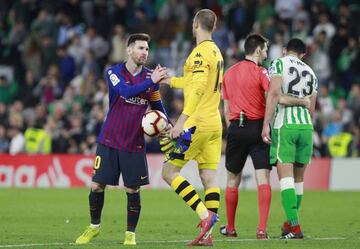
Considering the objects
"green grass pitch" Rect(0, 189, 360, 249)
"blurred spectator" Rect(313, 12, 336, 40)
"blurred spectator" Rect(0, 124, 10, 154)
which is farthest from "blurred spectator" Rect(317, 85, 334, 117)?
"blurred spectator" Rect(0, 124, 10, 154)

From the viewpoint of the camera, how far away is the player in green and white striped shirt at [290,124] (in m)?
13.3

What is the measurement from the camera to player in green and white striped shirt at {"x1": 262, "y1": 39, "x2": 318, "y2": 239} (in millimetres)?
13289

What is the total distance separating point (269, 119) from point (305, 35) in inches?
541

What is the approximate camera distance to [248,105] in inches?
538

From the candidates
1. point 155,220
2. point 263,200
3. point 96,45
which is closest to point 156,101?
point 263,200

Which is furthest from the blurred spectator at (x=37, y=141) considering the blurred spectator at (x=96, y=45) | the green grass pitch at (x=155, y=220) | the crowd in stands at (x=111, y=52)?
the green grass pitch at (x=155, y=220)

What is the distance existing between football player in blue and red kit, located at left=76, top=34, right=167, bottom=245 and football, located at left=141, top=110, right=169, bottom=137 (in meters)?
0.20

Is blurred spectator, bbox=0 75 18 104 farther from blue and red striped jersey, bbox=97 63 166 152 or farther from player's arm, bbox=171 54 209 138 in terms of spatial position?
player's arm, bbox=171 54 209 138

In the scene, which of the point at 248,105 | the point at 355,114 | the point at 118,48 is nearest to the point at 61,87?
the point at 118,48

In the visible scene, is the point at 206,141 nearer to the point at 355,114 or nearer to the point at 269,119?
the point at 269,119

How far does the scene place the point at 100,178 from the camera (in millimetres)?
12453

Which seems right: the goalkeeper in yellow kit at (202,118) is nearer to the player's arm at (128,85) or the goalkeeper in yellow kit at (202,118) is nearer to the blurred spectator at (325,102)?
the player's arm at (128,85)

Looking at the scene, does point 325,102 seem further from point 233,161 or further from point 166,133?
point 166,133

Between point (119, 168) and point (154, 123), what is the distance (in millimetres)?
692
